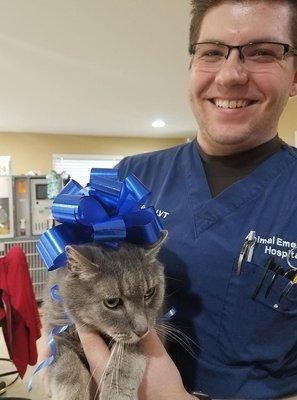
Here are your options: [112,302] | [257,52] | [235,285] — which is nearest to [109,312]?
[112,302]

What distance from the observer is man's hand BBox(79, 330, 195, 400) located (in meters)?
0.73

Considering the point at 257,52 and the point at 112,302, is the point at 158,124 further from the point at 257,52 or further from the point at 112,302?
the point at 112,302

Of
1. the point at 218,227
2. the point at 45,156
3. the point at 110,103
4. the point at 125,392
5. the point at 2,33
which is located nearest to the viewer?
the point at 125,392

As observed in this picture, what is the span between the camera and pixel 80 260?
29.0 inches

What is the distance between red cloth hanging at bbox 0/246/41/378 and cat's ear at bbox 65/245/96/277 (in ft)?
5.12

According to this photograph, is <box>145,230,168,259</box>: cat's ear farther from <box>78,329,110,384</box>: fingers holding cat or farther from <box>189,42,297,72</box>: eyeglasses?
<box>189,42,297,72</box>: eyeglasses

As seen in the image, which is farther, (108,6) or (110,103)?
(110,103)

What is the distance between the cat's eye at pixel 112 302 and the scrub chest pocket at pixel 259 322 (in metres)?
0.23

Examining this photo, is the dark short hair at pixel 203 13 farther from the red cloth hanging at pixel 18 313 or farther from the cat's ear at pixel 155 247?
the red cloth hanging at pixel 18 313

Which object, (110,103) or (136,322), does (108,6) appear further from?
(110,103)

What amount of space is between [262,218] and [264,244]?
0.06 m

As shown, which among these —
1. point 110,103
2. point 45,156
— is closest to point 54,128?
point 45,156

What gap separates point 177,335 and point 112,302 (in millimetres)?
192

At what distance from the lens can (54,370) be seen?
2.50ft
